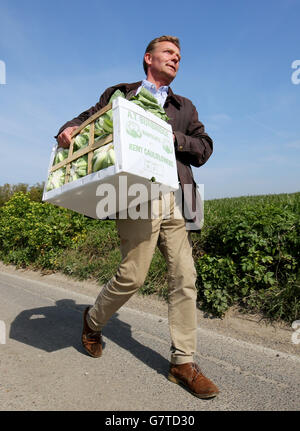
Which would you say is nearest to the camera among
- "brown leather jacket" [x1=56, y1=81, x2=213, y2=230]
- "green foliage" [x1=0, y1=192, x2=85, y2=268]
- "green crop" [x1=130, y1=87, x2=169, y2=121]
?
"green crop" [x1=130, y1=87, x2=169, y2=121]

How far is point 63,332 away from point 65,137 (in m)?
1.97

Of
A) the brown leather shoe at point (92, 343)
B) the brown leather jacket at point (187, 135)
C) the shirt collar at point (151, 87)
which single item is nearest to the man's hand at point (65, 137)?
the brown leather jacket at point (187, 135)

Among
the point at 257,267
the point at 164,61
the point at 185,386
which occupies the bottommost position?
the point at 185,386

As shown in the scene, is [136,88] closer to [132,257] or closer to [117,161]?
[117,161]

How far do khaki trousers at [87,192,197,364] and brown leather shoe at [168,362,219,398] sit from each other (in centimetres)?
5

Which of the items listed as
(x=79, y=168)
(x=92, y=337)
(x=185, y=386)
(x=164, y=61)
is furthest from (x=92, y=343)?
(x=164, y=61)

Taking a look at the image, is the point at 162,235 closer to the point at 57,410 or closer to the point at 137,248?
the point at 137,248

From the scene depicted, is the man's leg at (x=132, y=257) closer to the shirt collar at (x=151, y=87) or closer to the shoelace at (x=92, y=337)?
the shoelace at (x=92, y=337)

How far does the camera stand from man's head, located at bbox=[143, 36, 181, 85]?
253 centimetres

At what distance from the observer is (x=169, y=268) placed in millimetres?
2545

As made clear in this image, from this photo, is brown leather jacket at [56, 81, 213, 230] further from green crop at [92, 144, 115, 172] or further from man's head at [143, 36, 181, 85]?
green crop at [92, 144, 115, 172]

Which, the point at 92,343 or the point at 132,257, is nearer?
the point at 132,257

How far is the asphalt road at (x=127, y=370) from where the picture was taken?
2148mm

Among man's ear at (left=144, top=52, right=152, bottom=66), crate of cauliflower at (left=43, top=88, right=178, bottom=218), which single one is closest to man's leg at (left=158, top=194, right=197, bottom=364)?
crate of cauliflower at (left=43, top=88, right=178, bottom=218)
